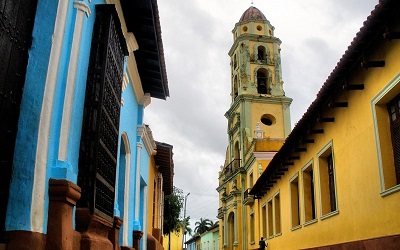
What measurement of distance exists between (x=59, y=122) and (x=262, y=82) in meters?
27.7

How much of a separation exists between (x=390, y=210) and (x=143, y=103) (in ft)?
17.6

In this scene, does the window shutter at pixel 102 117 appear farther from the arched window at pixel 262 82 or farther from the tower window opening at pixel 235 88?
the tower window opening at pixel 235 88

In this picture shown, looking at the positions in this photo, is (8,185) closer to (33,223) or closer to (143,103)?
(33,223)

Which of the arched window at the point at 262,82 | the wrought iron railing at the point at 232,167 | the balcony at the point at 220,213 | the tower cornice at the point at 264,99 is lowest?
the balcony at the point at 220,213

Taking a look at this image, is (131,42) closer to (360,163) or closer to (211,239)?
(360,163)

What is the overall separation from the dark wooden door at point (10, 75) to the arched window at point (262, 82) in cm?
2723

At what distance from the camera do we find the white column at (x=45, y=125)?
11.1 ft

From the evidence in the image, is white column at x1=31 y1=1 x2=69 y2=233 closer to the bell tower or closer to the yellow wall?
the yellow wall

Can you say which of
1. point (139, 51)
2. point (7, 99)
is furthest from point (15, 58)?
point (139, 51)

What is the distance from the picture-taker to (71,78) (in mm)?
4082

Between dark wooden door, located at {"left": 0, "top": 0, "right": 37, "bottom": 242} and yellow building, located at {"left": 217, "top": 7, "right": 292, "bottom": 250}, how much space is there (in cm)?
2161

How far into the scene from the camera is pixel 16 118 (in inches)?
138

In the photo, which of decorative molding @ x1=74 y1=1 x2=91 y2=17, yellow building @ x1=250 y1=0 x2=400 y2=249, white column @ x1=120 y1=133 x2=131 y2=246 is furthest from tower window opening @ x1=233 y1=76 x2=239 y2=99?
decorative molding @ x1=74 y1=1 x2=91 y2=17

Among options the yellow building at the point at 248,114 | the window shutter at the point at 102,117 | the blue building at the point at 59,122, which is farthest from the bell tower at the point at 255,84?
the blue building at the point at 59,122
